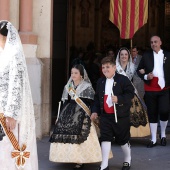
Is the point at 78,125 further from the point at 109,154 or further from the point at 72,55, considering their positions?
the point at 72,55

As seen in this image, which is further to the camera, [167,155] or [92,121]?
[167,155]

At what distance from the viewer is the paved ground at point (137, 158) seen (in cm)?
706

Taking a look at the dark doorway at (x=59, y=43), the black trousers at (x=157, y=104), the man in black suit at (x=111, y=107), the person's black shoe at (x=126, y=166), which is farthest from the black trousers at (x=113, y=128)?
the dark doorway at (x=59, y=43)

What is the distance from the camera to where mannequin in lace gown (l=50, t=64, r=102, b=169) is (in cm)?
667

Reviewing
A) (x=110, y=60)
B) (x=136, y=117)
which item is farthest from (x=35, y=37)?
(x=110, y=60)

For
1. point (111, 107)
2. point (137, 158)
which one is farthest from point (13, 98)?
point (137, 158)

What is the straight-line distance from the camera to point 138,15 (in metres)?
9.55

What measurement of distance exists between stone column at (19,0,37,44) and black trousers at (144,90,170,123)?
2.14 metres

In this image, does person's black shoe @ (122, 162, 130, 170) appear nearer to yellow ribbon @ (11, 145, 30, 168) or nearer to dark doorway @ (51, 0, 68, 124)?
yellow ribbon @ (11, 145, 30, 168)

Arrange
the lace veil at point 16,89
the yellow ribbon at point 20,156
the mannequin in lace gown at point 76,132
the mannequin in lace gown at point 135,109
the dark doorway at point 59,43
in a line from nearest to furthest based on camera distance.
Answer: the lace veil at point 16,89 → the yellow ribbon at point 20,156 → the mannequin in lace gown at point 76,132 → the mannequin in lace gown at point 135,109 → the dark doorway at point 59,43

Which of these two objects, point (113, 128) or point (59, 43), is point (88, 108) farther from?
point (59, 43)

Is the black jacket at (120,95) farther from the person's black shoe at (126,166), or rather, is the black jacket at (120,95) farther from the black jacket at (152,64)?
the black jacket at (152,64)

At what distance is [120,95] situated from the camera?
21.4 feet

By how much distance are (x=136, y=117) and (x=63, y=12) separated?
5.12 meters
